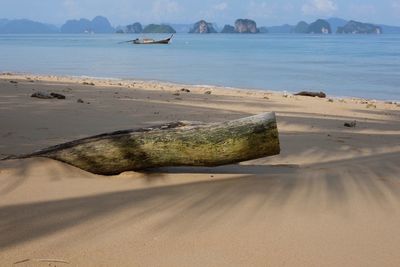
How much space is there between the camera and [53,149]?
4.44m

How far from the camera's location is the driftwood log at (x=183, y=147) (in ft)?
13.5

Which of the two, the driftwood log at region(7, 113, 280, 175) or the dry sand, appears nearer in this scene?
the dry sand

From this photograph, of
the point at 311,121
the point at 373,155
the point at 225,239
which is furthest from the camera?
the point at 311,121

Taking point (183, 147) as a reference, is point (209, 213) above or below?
below

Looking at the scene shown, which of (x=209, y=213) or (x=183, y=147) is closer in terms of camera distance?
(x=209, y=213)

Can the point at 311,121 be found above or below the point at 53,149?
below

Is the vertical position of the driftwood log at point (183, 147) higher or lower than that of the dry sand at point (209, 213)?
higher

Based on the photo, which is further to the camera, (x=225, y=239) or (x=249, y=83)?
(x=249, y=83)

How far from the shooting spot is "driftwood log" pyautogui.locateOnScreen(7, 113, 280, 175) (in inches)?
162

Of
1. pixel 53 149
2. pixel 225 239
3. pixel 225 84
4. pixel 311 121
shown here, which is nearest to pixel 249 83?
pixel 225 84

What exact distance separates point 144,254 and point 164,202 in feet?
2.89

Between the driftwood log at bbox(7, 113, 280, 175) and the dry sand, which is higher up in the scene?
the driftwood log at bbox(7, 113, 280, 175)

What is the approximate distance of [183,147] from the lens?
13.6 feet

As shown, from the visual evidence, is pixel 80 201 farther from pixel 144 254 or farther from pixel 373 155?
pixel 373 155
